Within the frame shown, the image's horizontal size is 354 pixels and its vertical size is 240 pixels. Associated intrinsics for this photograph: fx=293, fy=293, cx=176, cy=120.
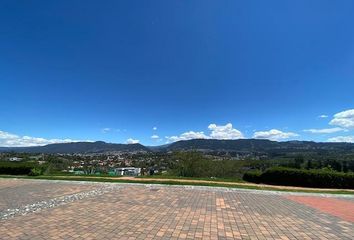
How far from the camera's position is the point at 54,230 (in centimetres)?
548

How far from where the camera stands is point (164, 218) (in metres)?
6.56

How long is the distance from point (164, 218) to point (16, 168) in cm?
1727

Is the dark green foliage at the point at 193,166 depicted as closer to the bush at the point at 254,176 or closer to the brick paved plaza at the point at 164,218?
the bush at the point at 254,176

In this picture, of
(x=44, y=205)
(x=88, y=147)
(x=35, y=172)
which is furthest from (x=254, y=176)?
(x=88, y=147)

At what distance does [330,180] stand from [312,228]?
11536 millimetres

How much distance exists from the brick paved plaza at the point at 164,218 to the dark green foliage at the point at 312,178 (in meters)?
7.03

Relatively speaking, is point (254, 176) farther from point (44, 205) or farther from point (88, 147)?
point (88, 147)

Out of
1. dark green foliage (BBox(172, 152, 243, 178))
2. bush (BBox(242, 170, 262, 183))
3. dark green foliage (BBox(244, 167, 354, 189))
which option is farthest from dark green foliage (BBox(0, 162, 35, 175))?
dark green foliage (BBox(244, 167, 354, 189))

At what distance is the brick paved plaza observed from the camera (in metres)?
5.41

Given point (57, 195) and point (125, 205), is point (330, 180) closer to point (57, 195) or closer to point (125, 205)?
point (125, 205)

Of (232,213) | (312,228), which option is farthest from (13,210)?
(312,228)

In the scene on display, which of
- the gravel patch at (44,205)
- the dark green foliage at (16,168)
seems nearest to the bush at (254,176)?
the gravel patch at (44,205)

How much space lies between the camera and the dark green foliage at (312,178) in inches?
632

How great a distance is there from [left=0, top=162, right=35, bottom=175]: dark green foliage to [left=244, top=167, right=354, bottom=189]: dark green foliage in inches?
626
